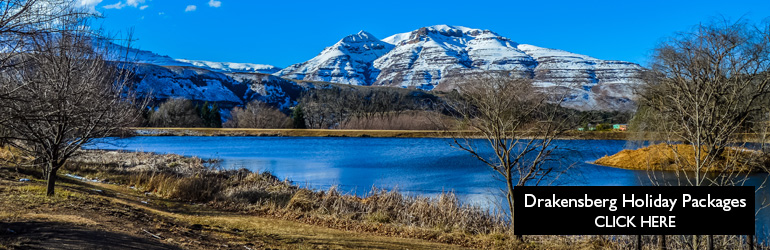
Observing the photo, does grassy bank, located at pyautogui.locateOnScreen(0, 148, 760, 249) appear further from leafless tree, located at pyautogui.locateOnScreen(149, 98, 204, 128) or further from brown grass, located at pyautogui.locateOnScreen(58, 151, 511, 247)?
leafless tree, located at pyautogui.locateOnScreen(149, 98, 204, 128)

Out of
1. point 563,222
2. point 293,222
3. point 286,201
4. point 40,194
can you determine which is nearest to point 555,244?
point 563,222

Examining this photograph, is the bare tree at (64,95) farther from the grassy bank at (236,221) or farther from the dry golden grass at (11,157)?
the dry golden grass at (11,157)

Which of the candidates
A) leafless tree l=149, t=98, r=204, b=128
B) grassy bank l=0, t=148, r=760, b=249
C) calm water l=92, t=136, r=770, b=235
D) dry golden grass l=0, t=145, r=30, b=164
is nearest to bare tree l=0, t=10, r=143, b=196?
grassy bank l=0, t=148, r=760, b=249

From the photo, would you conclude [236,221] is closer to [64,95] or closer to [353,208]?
[353,208]

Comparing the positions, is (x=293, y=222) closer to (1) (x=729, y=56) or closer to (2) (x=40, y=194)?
(2) (x=40, y=194)

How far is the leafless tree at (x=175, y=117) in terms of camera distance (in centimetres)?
9869

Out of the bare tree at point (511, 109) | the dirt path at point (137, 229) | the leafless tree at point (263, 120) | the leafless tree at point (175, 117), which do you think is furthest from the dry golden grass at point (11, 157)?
the leafless tree at point (175, 117)

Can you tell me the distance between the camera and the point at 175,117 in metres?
101

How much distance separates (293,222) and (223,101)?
593 feet

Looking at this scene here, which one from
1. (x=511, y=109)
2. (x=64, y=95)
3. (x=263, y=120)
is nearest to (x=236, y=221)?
(x=64, y=95)

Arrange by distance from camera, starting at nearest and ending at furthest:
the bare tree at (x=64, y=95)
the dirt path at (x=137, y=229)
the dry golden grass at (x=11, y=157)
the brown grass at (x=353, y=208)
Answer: the dirt path at (x=137, y=229) < the bare tree at (x=64, y=95) < the brown grass at (x=353, y=208) < the dry golden grass at (x=11, y=157)

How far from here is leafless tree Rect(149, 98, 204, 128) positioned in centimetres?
9869

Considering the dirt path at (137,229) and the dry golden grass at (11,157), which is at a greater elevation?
the dry golden grass at (11,157)

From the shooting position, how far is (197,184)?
55.7 feet
